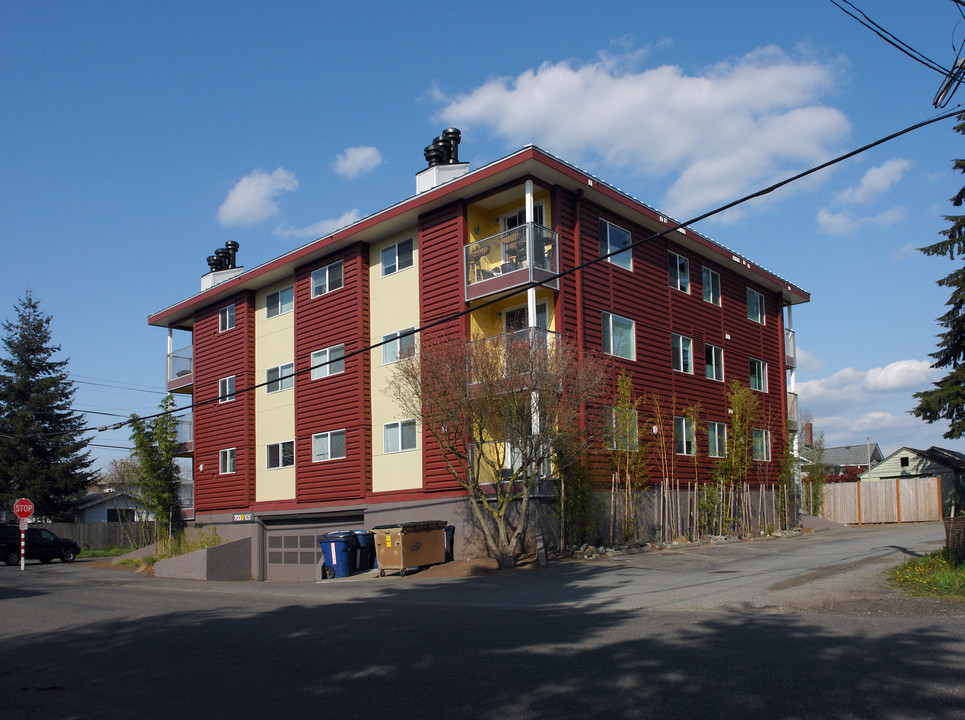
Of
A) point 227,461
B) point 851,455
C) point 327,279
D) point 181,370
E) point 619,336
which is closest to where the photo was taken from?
point 619,336

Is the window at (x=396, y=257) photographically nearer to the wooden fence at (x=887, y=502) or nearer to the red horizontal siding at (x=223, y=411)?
the red horizontal siding at (x=223, y=411)

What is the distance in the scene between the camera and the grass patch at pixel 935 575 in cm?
1176

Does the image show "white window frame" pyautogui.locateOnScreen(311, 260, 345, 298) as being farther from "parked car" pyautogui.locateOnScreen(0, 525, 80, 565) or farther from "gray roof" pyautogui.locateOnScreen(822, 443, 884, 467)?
"gray roof" pyautogui.locateOnScreen(822, 443, 884, 467)

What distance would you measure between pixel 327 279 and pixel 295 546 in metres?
8.90

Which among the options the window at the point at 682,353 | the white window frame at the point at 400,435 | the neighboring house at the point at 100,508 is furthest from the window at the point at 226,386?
the neighboring house at the point at 100,508

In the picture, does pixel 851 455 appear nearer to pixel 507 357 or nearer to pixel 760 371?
pixel 760 371

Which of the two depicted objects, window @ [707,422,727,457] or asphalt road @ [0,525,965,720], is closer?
asphalt road @ [0,525,965,720]

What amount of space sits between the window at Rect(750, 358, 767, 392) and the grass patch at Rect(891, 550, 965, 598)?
59.8 ft

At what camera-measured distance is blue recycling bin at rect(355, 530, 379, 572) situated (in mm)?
22734

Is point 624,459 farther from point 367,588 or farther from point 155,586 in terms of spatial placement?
point 155,586

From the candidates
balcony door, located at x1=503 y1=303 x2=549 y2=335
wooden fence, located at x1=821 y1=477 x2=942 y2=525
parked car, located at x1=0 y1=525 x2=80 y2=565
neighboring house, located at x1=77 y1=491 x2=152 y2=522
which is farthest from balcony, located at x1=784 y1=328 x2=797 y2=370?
neighboring house, located at x1=77 y1=491 x2=152 y2=522

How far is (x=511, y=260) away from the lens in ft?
73.6

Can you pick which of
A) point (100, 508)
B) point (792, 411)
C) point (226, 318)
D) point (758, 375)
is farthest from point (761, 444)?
point (100, 508)

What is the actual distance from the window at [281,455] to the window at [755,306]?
57.3 feet
